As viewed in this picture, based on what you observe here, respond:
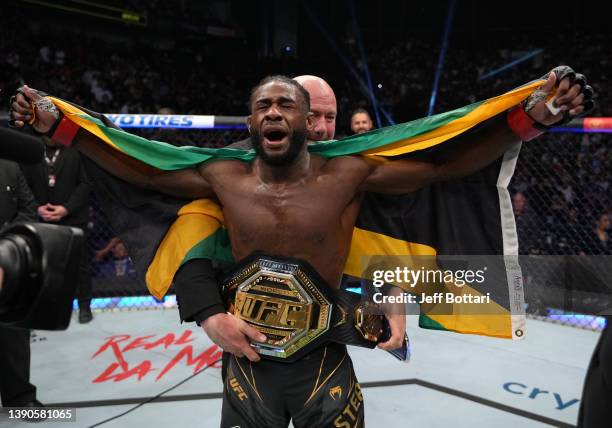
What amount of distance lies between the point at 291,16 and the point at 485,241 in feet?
41.2

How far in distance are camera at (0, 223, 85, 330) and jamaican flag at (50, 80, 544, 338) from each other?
28.4 inches

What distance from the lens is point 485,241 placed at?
5.69 ft

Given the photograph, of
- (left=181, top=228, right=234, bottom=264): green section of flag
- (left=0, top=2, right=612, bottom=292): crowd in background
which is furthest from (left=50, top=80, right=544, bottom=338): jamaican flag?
(left=0, top=2, right=612, bottom=292): crowd in background

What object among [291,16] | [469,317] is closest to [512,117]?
[469,317]

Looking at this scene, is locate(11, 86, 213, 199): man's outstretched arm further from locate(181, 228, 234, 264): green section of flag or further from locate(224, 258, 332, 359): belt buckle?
locate(224, 258, 332, 359): belt buckle

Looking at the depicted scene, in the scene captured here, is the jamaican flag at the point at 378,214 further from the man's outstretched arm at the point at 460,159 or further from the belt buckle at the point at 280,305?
the belt buckle at the point at 280,305

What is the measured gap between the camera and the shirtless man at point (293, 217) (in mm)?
1455

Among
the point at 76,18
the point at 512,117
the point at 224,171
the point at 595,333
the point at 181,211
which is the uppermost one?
the point at 76,18

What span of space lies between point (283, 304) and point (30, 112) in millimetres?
891

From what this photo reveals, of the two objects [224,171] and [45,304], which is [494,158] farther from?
[45,304]

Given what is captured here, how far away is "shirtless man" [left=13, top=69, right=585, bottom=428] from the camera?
4.77 ft

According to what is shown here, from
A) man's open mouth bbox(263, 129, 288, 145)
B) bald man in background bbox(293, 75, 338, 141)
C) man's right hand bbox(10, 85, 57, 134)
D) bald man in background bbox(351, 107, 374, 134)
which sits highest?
bald man in background bbox(351, 107, 374, 134)

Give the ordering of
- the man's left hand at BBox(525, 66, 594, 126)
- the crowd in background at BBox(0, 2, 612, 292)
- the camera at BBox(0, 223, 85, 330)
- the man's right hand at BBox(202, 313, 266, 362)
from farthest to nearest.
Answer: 1. the crowd in background at BBox(0, 2, 612, 292)
2. the man's right hand at BBox(202, 313, 266, 362)
3. the man's left hand at BBox(525, 66, 594, 126)
4. the camera at BBox(0, 223, 85, 330)

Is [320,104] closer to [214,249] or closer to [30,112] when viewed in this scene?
[214,249]
